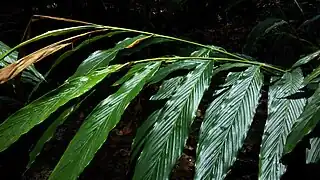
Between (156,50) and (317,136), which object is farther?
(156,50)

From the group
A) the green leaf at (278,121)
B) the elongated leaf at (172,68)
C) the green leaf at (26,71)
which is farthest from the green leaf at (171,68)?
the green leaf at (26,71)

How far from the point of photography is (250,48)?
1.30m

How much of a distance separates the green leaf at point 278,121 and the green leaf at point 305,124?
41mm

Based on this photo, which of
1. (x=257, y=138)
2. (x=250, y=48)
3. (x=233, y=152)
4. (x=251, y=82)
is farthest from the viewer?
(x=250, y=48)

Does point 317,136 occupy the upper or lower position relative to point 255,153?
upper

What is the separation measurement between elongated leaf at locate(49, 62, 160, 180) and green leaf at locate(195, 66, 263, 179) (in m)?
0.09

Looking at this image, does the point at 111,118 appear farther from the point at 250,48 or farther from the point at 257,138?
the point at 250,48

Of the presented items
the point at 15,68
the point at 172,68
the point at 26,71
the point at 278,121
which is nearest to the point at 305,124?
the point at 278,121

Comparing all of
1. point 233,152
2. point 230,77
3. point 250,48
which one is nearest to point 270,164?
point 233,152

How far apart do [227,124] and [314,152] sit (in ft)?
0.41

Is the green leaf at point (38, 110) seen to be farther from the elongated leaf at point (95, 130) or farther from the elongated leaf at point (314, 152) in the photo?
the elongated leaf at point (314, 152)

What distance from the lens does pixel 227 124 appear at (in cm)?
52

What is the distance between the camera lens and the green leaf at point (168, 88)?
622 mm

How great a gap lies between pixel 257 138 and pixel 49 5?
1.03 m
